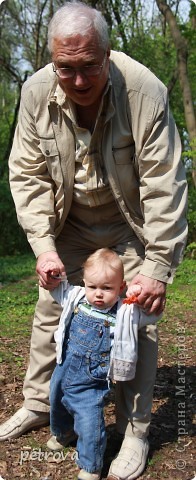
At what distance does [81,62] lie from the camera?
2.72m

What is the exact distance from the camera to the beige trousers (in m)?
3.26

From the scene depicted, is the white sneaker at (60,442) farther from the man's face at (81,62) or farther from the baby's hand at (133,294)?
the man's face at (81,62)

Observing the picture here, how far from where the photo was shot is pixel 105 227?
334 cm

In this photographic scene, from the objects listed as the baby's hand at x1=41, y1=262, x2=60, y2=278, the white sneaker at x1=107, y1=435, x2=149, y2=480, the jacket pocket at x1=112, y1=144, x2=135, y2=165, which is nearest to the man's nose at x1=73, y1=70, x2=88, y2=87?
→ the jacket pocket at x1=112, y1=144, x2=135, y2=165

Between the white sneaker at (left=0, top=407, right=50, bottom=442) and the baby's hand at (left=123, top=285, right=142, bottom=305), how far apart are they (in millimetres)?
1108

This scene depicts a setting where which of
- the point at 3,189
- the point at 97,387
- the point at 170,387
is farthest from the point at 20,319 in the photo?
the point at 3,189

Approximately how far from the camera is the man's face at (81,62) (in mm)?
2719

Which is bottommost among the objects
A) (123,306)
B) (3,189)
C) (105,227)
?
(3,189)

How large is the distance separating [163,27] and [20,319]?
1646 centimetres

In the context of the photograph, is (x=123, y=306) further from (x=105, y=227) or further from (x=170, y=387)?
(x=170, y=387)

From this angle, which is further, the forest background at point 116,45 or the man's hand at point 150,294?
the forest background at point 116,45

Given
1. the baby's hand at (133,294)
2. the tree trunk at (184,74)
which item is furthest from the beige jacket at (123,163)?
the tree trunk at (184,74)

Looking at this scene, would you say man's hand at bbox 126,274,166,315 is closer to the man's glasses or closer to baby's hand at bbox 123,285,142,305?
baby's hand at bbox 123,285,142,305

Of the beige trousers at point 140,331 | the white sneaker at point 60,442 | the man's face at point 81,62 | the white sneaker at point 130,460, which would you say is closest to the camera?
the man's face at point 81,62
